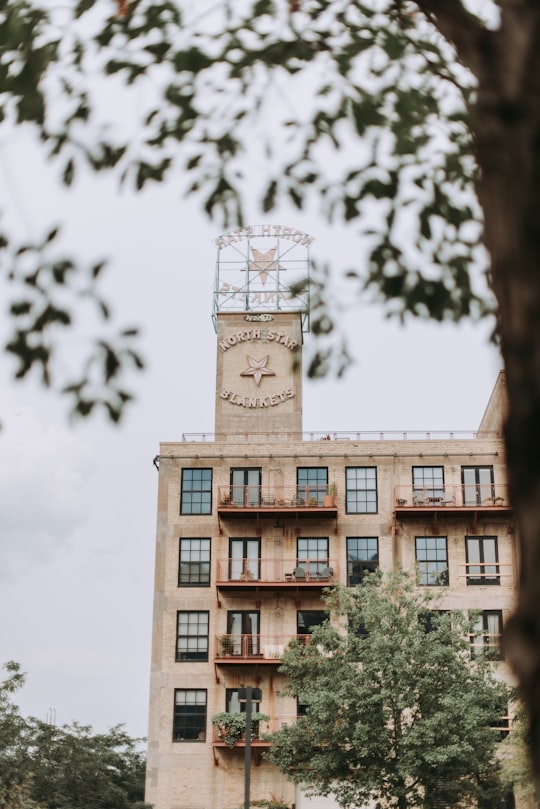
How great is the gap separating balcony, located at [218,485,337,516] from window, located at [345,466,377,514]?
3.38 feet

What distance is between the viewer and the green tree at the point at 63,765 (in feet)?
142

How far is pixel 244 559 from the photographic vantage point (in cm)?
4353

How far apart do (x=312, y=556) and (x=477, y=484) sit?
294 inches

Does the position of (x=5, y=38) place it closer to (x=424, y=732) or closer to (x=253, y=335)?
(x=424, y=732)

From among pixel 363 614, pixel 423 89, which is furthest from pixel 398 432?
pixel 423 89

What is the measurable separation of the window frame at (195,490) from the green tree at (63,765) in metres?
9.45

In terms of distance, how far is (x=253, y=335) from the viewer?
53.6 meters

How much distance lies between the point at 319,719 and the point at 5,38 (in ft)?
86.8

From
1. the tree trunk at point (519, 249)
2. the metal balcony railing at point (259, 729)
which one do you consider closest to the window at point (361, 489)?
the metal balcony railing at point (259, 729)

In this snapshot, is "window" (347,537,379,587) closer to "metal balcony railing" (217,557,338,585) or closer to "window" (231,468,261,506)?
"metal balcony railing" (217,557,338,585)

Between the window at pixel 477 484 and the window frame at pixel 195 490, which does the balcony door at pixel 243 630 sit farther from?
the window at pixel 477 484

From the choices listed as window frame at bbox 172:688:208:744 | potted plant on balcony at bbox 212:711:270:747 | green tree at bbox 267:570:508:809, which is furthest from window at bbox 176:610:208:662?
green tree at bbox 267:570:508:809

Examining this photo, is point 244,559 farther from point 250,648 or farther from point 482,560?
point 482,560

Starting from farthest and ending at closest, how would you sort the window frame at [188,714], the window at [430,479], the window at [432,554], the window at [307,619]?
1. the window at [430,479]
2. the window at [432,554]
3. the window at [307,619]
4. the window frame at [188,714]
